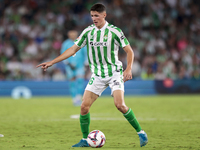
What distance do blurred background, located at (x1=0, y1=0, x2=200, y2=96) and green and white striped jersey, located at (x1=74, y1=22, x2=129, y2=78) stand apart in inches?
488

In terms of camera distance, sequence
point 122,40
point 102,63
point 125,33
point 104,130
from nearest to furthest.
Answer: point 122,40 → point 102,63 → point 104,130 → point 125,33

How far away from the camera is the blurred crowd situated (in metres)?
18.9

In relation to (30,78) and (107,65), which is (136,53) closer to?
(30,78)

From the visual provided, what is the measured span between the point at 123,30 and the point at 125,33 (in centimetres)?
21

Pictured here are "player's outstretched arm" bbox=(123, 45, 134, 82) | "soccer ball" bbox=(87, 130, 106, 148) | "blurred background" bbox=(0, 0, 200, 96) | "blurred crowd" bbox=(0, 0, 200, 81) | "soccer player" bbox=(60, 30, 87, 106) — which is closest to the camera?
"player's outstretched arm" bbox=(123, 45, 134, 82)


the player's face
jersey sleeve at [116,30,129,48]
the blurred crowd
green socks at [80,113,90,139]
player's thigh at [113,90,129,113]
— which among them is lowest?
green socks at [80,113,90,139]

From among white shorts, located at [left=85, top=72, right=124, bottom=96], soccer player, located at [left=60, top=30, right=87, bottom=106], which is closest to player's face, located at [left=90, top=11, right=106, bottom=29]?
white shorts, located at [left=85, top=72, right=124, bottom=96]

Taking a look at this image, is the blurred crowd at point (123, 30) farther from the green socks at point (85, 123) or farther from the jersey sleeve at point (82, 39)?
the green socks at point (85, 123)

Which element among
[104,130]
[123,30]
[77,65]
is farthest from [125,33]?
[104,130]

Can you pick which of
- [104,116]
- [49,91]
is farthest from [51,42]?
[104,116]

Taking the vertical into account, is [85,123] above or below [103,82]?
below

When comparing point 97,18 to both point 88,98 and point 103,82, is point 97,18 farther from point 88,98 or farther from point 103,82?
point 88,98

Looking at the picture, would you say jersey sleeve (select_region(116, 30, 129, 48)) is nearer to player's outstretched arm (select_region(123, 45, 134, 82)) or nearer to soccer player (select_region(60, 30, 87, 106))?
player's outstretched arm (select_region(123, 45, 134, 82))

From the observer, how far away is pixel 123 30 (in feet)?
68.9
